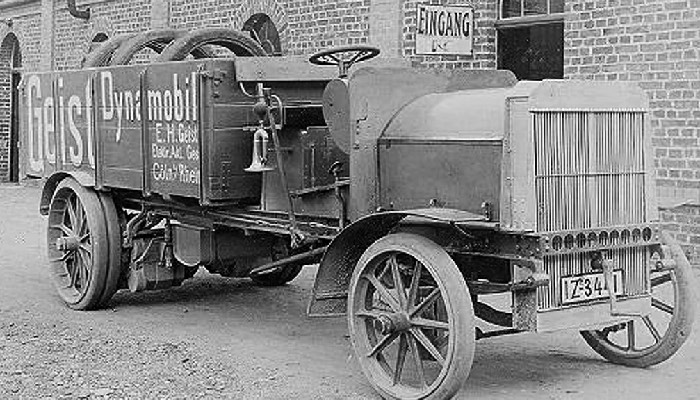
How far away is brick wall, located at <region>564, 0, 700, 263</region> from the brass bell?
411 centimetres

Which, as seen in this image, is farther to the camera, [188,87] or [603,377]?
[188,87]

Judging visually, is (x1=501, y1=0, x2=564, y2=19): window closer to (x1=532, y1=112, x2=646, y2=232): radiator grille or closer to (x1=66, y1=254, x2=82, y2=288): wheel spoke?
(x1=66, y1=254, x2=82, y2=288): wheel spoke

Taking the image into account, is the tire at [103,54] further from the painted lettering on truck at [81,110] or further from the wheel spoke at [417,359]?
the wheel spoke at [417,359]

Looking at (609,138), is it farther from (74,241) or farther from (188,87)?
(74,241)

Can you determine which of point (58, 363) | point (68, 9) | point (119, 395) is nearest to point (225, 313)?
point (58, 363)

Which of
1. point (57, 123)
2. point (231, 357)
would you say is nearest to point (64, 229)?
point (57, 123)

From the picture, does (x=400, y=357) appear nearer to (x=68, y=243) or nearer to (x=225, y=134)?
(x=225, y=134)

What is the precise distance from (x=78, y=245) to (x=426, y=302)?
3792mm

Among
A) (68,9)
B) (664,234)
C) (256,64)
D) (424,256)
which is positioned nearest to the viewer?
(424,256)

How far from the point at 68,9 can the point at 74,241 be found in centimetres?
1324

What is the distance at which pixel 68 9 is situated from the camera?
827 inches

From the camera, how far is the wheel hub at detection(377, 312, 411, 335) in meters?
5.82

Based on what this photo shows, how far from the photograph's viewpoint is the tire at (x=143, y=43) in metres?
8.77

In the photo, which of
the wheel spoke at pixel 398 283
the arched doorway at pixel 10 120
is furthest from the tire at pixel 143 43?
the arched doorway at pixel 10 120
